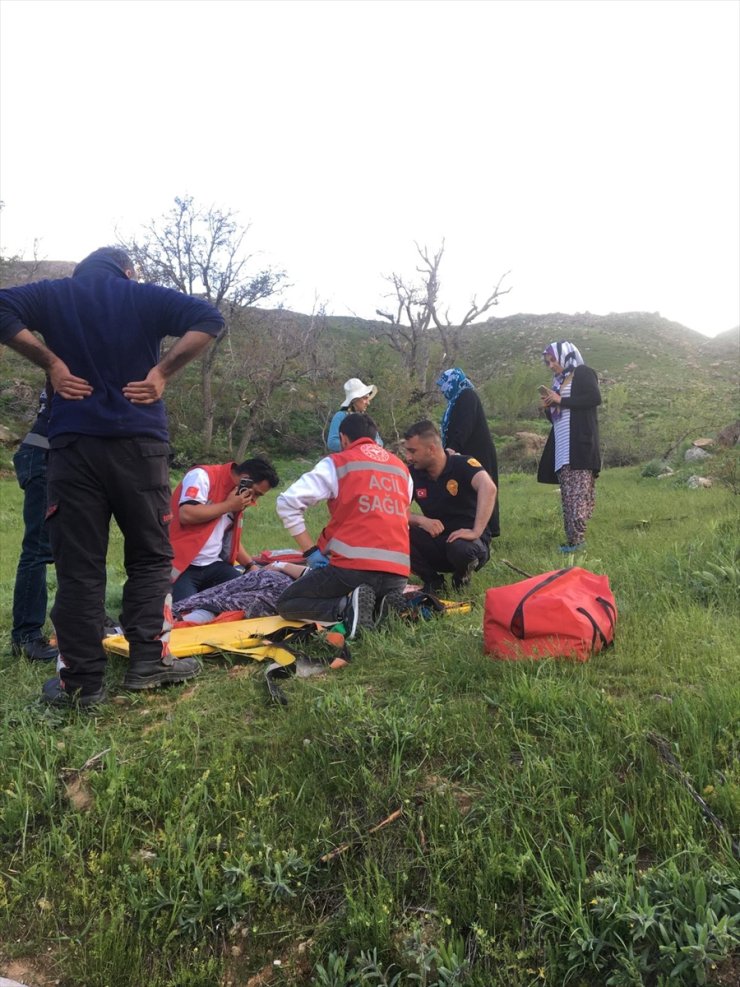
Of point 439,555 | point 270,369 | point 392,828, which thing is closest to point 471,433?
point 439,555

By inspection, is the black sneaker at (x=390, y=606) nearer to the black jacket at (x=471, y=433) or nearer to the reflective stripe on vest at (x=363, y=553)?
the reflective stripe on vest at (x=363, y=553)

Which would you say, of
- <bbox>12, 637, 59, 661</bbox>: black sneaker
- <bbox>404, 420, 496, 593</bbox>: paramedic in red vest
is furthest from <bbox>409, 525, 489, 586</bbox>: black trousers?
<bbox>12, 637, 59, 661</bbox>: black sneaker

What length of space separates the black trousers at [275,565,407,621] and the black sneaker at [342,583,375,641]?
6cm

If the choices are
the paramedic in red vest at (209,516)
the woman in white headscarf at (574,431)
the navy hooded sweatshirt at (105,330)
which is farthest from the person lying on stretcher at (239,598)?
the woman in white headscarf at (574,431)

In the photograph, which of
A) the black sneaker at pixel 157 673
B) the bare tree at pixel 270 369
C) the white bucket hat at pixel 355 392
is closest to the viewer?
the black sneaker at pixel 157 673

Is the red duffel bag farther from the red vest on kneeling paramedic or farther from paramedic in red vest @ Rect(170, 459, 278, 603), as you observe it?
paramedic in red vest @ Rect(170, 459, 278, 603)

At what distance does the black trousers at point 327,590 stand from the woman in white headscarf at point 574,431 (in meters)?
2.69

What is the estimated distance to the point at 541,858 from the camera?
1.75 meters

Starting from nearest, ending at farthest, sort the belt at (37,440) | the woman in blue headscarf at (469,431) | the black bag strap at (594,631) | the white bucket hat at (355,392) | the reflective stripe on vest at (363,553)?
the black bag strap at (594,631) → the belt at (37,440) → the reflective stripe on vest at (363,553) → the woman in blue headscarf at (469,431) → the white bucket hat at (355,392)

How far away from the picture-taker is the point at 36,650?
148 inches

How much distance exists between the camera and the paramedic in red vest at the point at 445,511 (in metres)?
4.83

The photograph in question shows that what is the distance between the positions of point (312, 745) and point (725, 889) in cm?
137

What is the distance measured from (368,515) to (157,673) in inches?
57.9

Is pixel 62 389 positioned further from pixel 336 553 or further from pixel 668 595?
pixel 668 595
